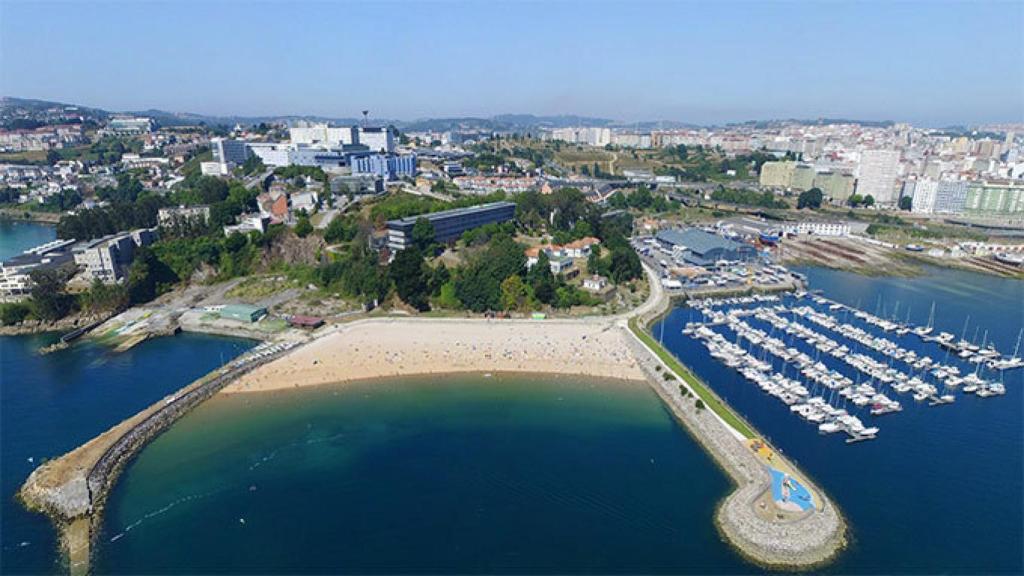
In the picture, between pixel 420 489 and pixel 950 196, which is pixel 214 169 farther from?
pixel 950 196

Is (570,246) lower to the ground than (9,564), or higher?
higher

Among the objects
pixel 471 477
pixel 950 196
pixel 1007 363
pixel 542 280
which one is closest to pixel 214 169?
pixel 542 280

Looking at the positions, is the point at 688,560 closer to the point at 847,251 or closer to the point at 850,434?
the point at 850,434

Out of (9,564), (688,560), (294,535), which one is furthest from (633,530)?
(9,564)

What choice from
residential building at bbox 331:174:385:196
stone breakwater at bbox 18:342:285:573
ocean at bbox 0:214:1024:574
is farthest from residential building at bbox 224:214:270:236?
stone breakwater at bbox 18:342:285:573

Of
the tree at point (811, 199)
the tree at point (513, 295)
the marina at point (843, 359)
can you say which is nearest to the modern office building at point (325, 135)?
the tree at point (513, 295)

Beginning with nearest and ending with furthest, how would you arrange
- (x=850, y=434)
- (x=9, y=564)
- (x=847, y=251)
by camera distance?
1. (x=9, y=564)
2. (x=850, y=434)
3. (x=847, y=251)
